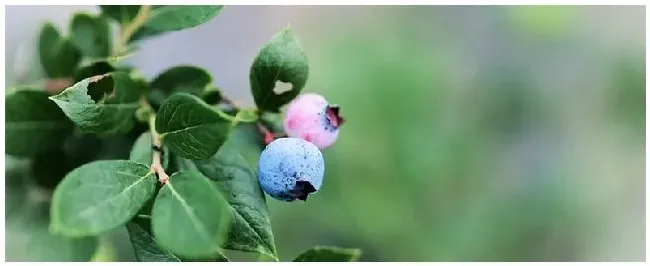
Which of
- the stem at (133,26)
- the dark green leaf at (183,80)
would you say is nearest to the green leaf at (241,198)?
the dark green leaf at (183,80)

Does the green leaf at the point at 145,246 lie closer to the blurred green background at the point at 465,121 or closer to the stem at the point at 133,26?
the stem at the point at 133,26

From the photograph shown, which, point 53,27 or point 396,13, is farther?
point 396,13

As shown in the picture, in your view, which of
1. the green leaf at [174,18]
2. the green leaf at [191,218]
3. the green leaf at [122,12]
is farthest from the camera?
the green leaf at [122,12]

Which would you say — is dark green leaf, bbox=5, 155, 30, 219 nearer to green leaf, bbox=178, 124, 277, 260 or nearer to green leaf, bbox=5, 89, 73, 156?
green leaf, bbox=5, 89, 73, 156

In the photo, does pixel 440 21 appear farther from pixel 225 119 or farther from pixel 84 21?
pixel 225 119

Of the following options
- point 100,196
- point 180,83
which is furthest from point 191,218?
point 180,83

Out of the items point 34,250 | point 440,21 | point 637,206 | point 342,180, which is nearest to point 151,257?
point 34,250

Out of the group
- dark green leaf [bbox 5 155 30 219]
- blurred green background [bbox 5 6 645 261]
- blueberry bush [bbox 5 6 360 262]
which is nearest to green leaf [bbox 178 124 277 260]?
blueberry bush [bbox 5 6 360 262]
